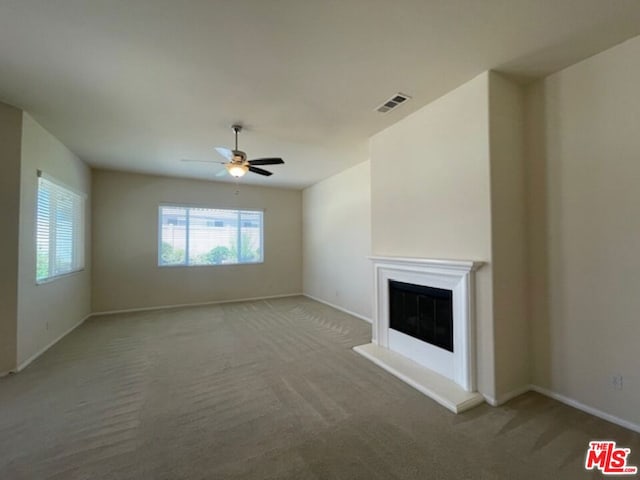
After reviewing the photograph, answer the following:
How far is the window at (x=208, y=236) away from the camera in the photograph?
6.00 metres

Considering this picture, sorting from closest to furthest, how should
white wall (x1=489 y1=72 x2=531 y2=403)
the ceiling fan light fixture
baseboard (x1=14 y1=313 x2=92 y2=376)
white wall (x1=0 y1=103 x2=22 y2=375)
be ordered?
white wall (x1=489 y1=72 x2=531 y2=403)
white wall (x1=0 y1=103 x2=22 y2=375)
baseboard (x1=14 y1=313 x2=92 y2=376)
the ceiling fan light fixture

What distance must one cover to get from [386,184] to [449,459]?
107 inches

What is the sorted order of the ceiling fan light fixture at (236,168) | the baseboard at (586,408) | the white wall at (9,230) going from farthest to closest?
the ceiling fan light fixture at (236,168) < the white wall at (9,230) < the baseboard at (586,408)

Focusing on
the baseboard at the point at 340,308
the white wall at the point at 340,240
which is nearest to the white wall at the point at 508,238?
the white wall at the point at 340,240

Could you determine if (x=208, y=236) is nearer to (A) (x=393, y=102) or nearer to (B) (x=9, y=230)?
(B) (x=9, y=230)

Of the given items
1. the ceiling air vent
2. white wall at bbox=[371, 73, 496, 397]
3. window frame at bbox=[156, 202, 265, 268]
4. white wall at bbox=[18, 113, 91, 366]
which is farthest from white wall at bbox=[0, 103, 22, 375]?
white wall at bbox=[371, 73, 496, 397]

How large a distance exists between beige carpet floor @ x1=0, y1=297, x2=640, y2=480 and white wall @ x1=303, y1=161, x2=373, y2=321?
1.96 meters

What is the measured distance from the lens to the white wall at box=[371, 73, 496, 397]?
242 cm

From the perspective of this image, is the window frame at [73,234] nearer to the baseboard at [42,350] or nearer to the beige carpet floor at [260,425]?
the baseboard at [42,350]

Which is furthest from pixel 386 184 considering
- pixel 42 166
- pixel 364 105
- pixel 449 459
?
pixel 42 166

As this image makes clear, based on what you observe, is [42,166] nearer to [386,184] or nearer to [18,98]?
[18,98]

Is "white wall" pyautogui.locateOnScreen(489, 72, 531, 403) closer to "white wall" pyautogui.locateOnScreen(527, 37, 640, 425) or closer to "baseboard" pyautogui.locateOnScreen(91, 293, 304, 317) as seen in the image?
"white wall" pyautogui.locateOnScreen(527, 37, 640, 425)

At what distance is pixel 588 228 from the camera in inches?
87.3

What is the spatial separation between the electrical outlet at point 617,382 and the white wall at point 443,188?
0.80 meters
